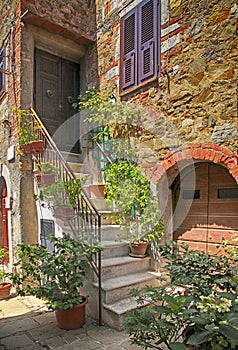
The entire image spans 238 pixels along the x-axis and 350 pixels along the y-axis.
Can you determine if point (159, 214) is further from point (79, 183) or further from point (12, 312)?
point (12, 312)

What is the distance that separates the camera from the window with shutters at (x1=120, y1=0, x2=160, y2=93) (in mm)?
4105

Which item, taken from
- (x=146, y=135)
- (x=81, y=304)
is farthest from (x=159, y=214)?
(x=81, y=304)

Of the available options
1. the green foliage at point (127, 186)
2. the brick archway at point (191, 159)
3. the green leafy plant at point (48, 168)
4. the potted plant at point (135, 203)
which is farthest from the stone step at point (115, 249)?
the green leafy plant at point (48, 168)

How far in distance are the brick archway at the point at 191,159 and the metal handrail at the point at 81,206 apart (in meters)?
1.01

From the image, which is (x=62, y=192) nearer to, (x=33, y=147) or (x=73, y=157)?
(x=33, y=147)

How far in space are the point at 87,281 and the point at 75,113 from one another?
3.72 meters

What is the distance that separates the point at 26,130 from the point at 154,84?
222cm

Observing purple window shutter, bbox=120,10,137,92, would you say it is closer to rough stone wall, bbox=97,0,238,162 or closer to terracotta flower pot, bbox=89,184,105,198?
rough stone wall, bbox=97,0,238,162

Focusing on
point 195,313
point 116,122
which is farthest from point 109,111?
point 195,313

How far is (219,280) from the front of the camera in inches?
87.4

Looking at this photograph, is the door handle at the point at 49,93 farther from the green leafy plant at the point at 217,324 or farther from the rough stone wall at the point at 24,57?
the green leafy plant at the point at 217,324

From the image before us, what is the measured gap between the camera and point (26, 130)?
4.61 metres

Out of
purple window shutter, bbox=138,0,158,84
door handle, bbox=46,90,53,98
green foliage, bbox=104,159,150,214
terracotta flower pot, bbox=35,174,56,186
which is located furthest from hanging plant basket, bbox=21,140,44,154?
purple window shutter, bbox=138,0,158,84

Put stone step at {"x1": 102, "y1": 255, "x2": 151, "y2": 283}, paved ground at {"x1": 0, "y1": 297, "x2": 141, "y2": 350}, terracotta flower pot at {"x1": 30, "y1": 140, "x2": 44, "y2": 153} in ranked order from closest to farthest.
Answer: paved ground at {"x1": 0, "y1": 297, "x2": 141, "y2": 350} < stone step at {"x1": 102, "y1": 255, "x2": 151, "y2": 283} < terracotta flower pot at {"x1": 30, "y1": 140, "x2": 44, "y2": 153}
